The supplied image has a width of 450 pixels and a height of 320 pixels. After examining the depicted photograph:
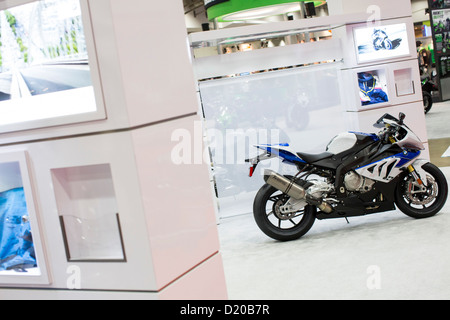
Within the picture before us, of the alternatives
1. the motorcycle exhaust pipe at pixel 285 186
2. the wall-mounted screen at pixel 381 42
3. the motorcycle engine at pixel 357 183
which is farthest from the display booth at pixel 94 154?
the wall-mounted screen at pixel 381 42

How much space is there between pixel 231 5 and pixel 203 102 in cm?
134

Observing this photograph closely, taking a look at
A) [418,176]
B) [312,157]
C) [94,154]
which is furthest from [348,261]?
[94,154]

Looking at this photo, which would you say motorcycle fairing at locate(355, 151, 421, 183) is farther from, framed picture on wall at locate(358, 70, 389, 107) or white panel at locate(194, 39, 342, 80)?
white panel at locate(194, 39, 342, 80)

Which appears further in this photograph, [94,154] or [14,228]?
[14,228]

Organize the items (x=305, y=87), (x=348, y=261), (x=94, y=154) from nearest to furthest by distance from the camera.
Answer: (x=94, y=154), (x=348, y=261), (x=305, y=87)

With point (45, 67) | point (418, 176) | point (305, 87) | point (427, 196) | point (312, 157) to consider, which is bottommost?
point (427, 196)

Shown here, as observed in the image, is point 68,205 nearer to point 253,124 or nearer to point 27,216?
point 27,216

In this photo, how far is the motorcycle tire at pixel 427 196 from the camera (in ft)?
16.5

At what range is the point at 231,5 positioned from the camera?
21.6ft

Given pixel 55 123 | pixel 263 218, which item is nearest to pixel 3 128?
pixel 55 123

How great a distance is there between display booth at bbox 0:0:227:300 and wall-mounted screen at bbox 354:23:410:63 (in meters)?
4.63

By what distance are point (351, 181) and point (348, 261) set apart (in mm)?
971

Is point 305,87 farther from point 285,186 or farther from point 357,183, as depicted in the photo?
point 285,186

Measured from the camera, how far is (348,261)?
13.8 feet
